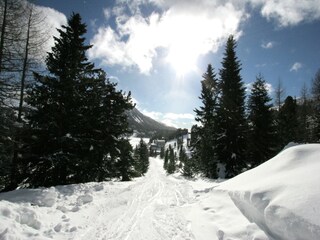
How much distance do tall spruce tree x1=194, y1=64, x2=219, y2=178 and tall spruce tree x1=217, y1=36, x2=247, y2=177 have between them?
0.90m

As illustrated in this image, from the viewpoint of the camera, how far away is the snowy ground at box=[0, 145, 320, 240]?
407 cm

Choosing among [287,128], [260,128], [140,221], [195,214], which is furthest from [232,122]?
[140,221]

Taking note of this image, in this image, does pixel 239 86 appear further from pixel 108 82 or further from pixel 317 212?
pixel 317 212

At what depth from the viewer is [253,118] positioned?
21.3 meters

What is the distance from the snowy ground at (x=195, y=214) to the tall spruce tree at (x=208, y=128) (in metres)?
11.9

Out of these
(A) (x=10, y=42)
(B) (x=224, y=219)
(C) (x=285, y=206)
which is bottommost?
(B) (x=224, y=219)

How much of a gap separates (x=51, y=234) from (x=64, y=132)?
8.29m

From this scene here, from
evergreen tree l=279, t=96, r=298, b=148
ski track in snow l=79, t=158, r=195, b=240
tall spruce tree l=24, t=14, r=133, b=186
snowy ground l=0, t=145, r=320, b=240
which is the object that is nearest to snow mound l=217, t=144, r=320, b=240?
snowy ground l=0, t=145, r=320, b=240

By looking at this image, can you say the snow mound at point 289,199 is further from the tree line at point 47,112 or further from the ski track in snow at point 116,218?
the tree line at point 47,112

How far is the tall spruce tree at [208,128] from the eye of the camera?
19766mm

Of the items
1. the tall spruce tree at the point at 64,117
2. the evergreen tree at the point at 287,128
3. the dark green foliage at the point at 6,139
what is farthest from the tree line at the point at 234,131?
the dark green foliage at the point at 6,139

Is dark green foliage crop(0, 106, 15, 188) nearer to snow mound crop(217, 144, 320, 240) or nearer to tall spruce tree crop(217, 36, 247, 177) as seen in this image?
snow mound crop(217, 144, 320, 240)

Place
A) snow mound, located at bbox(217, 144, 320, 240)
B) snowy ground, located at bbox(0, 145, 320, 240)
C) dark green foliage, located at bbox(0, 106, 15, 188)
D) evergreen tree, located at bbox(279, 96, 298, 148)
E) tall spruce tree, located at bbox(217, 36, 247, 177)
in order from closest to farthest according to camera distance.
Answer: snow mound, located at bbox(217, 144, 320, 240), snowy ground, located at bbox(0, 145, 320, 240), dark green foliage, located at bbox(0, 106, 15, 188), tall spruce tree, located at bbox(217, 36, 247, 177), evergreen tree, located at bbox(279, 96, 298, 148)

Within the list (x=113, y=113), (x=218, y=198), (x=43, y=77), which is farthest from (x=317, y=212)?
(x=113, y=113)
